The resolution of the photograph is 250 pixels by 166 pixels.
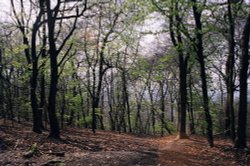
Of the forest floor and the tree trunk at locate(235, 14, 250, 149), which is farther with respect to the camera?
the tree trunk at locate(235, 14, 250, 149)

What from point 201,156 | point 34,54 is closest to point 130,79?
point 34,54

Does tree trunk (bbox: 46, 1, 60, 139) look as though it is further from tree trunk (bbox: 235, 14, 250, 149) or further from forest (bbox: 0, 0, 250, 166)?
tree trunk (bbox: 235, 14, 250, 149)

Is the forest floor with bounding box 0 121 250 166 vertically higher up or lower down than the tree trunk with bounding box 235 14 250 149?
lower down

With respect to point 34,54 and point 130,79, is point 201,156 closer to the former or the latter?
point 34,54

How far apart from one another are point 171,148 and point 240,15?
28.9 ft

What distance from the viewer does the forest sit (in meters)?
15.2

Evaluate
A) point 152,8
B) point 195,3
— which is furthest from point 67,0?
point 195,3

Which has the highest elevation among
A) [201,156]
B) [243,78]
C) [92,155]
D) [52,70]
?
[52,70]

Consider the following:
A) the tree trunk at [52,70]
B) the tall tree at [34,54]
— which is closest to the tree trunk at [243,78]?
the tree trunk at [52,70]

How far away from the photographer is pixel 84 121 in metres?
36.7

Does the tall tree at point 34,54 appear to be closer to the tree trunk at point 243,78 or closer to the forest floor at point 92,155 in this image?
the forest floor at point 92,155

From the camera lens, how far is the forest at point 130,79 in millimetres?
15211

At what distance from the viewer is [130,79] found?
138 ft

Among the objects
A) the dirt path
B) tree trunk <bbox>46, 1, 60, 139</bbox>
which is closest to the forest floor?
the dirt path
